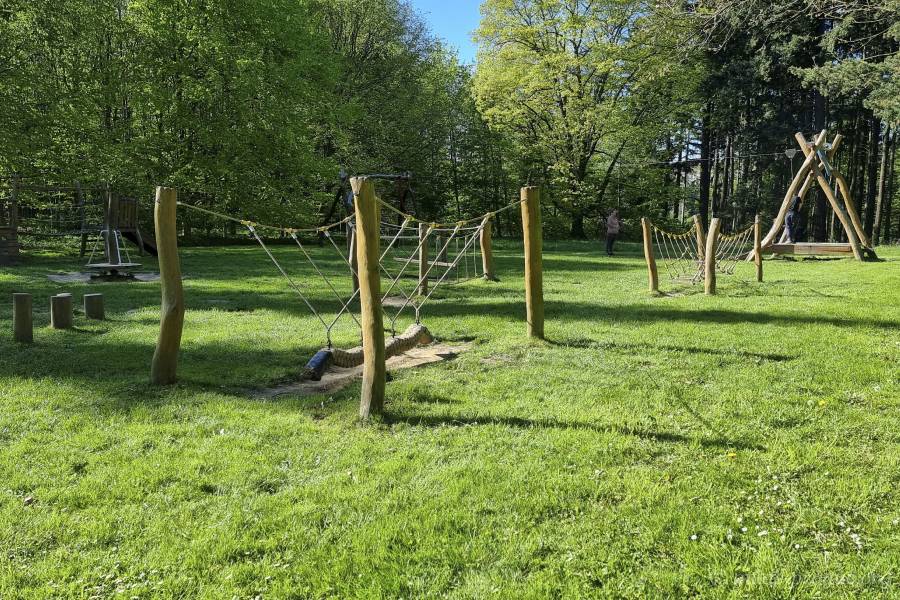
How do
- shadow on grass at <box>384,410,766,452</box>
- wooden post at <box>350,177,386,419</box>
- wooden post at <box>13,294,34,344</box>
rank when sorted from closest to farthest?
1. shadow on grass at <box>384,410,766,452</box>
2. wooden post at <box>350,177,386,419</box>
3. wooden post at <box>13,294,34,344</box>

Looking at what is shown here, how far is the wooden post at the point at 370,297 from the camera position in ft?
12.8

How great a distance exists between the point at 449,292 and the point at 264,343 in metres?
4.46

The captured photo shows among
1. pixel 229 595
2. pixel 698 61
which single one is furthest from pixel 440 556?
pixel 698 61

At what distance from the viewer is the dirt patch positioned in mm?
4732

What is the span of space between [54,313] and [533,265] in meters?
5.19

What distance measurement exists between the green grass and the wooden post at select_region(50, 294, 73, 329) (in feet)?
2.02

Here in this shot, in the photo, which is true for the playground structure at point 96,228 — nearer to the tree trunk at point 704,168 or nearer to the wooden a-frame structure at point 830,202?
the wooden a-frame structure at point 830,202

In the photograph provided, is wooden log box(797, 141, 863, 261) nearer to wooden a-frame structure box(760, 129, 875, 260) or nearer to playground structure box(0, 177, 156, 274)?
wooden a-frame structure box(760, 129, 875, 260)

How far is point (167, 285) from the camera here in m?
4.63

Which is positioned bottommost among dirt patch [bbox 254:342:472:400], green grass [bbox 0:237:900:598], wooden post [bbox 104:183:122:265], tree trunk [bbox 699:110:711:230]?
green grass [bbox 0:237:900:598]

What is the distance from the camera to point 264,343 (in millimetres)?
6293

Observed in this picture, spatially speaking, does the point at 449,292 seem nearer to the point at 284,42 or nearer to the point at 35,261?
the point at 35,261

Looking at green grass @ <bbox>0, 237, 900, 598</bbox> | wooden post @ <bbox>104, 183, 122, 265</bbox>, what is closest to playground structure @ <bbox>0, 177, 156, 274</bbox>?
wooden post @ <bbox>104, 183, 122, 265</bbox>

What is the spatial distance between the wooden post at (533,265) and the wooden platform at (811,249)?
36.8 feet
